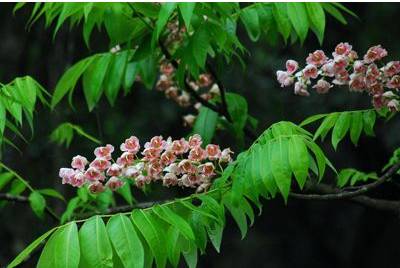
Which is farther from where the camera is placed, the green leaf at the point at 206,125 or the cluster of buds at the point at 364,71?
the green leaf at the point at 206,125

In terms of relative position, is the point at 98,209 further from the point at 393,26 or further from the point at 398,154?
the point at 393,26

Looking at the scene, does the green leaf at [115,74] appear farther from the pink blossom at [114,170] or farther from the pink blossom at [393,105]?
the pink blossom at [393,105]

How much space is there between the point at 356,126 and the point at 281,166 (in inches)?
16.1

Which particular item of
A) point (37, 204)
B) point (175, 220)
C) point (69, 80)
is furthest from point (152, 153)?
point (37, 204)

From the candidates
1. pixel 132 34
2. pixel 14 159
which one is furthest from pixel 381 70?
pixel 14 159

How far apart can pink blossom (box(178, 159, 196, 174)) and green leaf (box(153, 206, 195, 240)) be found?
16cm

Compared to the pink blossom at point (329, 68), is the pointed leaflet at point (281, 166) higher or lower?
lower

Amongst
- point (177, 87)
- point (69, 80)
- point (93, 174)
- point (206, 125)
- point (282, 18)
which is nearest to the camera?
point (93, 174)

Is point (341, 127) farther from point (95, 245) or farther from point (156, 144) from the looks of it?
point (95, 245)

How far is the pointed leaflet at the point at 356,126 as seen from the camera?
2000mm

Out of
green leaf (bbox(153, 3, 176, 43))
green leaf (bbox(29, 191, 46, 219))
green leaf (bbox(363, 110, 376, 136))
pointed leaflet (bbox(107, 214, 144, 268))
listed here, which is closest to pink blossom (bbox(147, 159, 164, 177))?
pointed leaflet (bbox(107, 214, 144, 268))

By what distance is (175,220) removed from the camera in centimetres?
165

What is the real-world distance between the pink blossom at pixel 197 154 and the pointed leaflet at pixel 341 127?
382mm

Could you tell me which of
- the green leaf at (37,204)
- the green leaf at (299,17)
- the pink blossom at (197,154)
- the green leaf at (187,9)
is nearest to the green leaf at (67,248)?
the pink blossom at (197,154)
